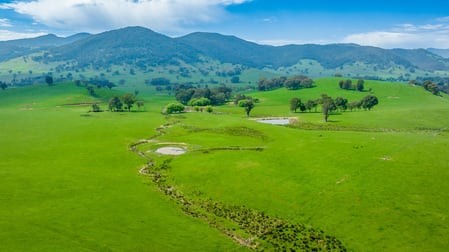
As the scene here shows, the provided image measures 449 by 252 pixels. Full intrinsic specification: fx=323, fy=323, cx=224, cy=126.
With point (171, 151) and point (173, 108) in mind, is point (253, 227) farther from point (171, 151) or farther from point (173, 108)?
point (173, 108)

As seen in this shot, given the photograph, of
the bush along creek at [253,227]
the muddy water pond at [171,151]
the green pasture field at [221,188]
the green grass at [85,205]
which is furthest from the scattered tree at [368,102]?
the bush along creek at [253,227]

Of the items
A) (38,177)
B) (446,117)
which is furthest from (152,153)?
(446,117)

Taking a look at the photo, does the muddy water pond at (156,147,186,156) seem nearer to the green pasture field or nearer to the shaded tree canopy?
the green pasture field

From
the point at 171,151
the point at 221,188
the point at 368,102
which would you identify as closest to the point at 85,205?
the point at 221,188

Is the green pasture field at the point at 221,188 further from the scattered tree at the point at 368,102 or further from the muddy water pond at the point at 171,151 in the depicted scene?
the scattered tree at the point at 368,102

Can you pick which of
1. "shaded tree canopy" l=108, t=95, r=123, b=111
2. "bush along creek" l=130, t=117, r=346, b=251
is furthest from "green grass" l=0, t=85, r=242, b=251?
"shaded tree canopy" l=108, t=95, r=123, b=111

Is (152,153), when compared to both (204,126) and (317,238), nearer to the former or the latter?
(204,126)

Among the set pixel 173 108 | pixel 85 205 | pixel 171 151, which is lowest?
pixel 85 205
